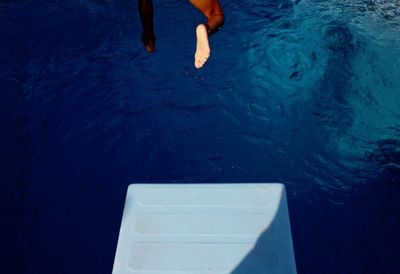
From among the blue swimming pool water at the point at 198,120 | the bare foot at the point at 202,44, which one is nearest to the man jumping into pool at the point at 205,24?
the bare foot at the point at 202,44

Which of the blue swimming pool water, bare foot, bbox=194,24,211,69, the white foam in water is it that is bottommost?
the blue swimming pool water

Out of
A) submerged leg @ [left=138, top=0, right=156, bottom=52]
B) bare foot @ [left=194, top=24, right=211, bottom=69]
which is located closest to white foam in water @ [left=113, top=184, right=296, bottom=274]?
bare foot @ [left=194, top=24, right=211, bottom=69]

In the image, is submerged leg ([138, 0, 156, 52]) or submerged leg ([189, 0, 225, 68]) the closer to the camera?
submerged leg ([189, 0, 225, 68])

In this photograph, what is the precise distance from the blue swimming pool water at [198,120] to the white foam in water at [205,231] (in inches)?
57.6

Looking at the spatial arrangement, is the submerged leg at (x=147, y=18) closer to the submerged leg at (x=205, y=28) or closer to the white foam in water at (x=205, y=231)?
the submerged leg at (x=205, y=28)

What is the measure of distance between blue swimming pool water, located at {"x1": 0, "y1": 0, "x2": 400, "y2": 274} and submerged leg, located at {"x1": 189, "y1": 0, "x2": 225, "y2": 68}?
5.88ft

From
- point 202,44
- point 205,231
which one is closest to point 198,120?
point 202,44

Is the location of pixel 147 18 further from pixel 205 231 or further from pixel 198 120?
pixel 198 120

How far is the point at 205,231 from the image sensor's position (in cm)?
212

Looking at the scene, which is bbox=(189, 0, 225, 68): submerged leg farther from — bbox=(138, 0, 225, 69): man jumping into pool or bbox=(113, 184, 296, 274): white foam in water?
bbox=(113, 184, 296, 274): white foam in water

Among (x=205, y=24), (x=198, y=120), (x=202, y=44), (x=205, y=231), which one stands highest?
(x=205, y=24)

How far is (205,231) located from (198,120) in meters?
2.90

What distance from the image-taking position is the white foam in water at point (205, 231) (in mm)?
1952

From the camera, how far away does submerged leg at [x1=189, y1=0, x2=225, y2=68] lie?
266 cm
